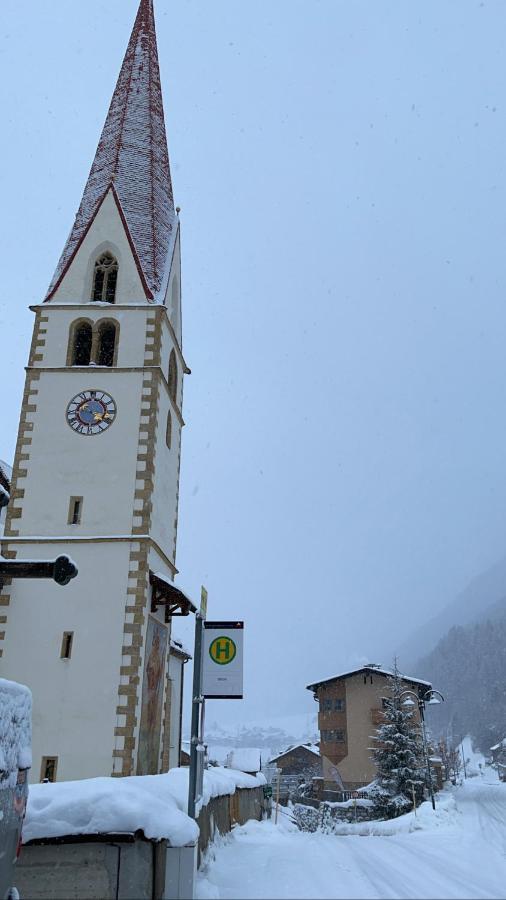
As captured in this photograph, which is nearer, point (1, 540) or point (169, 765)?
point (1, 540)

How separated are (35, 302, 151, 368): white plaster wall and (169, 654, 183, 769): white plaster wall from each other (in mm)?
10718

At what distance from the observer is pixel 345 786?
182 feet

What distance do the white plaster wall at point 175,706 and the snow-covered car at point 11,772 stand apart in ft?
61.0

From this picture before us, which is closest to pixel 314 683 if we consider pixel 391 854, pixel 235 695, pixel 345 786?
pixel 345 786

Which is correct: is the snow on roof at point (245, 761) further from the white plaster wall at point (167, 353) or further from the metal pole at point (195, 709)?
the metal pole at point (195, 709)

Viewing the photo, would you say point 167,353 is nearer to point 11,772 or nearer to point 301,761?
point 11,772

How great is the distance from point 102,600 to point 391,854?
959 centimetres

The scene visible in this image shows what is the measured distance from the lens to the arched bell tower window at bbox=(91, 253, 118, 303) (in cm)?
2647

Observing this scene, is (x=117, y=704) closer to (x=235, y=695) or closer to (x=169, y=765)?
(x=169, y=765)

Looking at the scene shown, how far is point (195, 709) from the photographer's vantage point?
10.7 metres

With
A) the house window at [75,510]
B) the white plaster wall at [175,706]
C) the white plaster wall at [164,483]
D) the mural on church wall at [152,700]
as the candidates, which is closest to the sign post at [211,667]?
the mural on church wall at [152,700]

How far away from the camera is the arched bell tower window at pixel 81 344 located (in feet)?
82.3

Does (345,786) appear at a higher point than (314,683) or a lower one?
lower

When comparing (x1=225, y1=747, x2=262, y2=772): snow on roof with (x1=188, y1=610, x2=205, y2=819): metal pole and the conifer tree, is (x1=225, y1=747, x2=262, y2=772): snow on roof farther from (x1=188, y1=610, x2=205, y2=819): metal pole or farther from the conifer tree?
(x1=188, y1=610, x2=205, y2=819): metal pole
